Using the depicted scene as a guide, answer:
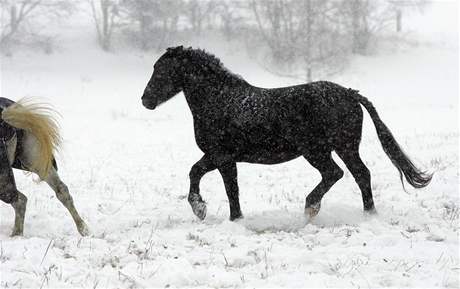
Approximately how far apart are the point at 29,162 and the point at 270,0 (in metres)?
33.9

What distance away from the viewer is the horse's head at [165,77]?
596cm

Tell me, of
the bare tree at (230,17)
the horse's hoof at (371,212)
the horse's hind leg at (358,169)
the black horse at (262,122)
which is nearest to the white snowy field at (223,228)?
the horse's hoof at (371,212)

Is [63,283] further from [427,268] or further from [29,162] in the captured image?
[427,268]

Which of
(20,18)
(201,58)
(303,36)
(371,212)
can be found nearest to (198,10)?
(303,36)

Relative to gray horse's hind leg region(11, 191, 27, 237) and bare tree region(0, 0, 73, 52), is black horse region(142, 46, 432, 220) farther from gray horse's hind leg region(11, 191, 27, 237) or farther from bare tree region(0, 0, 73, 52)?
bare tree region(0, 0, 73, 52)

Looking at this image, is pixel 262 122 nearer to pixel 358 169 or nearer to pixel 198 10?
pixel 358 169

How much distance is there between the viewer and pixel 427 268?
4.05 m

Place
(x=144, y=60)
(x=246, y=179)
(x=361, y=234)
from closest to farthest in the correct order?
(x=361, y=234) < (x=246, y=179) < (x=144, y=60)

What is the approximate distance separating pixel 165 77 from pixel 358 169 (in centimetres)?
261

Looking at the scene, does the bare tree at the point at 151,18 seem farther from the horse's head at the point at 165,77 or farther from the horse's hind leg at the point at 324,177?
the horse's hind leg at the point at 324,177

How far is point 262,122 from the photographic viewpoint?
18.5 feet

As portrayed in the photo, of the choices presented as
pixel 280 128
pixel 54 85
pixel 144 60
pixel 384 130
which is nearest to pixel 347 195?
pixel 384 130

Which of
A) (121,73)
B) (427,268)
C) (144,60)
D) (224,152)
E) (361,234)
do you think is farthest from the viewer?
(144,60)

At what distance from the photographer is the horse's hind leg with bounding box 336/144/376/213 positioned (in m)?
5.79
